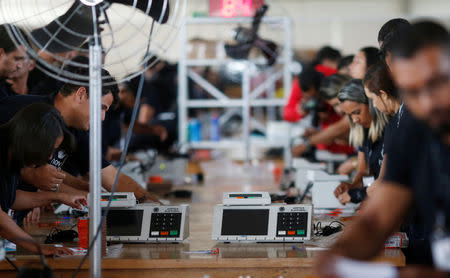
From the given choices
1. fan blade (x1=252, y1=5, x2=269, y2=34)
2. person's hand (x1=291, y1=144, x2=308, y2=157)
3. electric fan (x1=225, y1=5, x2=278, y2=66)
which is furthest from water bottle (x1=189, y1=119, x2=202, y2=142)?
person's hand (x1=291, y1=144, x2=308, y2=157)

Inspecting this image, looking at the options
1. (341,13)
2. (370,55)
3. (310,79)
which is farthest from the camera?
(341,13)

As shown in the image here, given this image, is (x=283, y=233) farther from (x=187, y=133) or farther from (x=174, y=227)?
(x=187, y=133)

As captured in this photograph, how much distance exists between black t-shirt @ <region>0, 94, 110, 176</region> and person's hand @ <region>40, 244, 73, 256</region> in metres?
0.71

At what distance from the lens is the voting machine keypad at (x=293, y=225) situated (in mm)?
2566

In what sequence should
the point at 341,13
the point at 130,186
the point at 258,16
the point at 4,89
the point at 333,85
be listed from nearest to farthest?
1. the point at 130,186
2. the point at 4,89
3. the point at 333,85
4. the point at 258,16
5. the point at 341,13

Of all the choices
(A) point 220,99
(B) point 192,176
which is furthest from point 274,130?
(B) point 192,176

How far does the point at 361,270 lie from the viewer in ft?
4.78

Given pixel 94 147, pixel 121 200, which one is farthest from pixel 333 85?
pixel 94 147

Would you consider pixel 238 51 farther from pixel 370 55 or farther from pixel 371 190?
pixel 371 190

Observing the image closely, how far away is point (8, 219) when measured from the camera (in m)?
2.41

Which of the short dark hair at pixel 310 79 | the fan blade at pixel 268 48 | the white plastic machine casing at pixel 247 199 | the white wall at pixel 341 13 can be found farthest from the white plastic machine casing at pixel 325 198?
the white wall at pixel 341 13

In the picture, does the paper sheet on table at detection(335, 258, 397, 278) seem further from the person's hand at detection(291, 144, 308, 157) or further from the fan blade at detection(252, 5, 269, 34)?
the fan blade at detection(252, 5, 269, 34)

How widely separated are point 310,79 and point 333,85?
1.30 metres

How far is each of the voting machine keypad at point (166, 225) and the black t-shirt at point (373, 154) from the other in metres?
1.17
